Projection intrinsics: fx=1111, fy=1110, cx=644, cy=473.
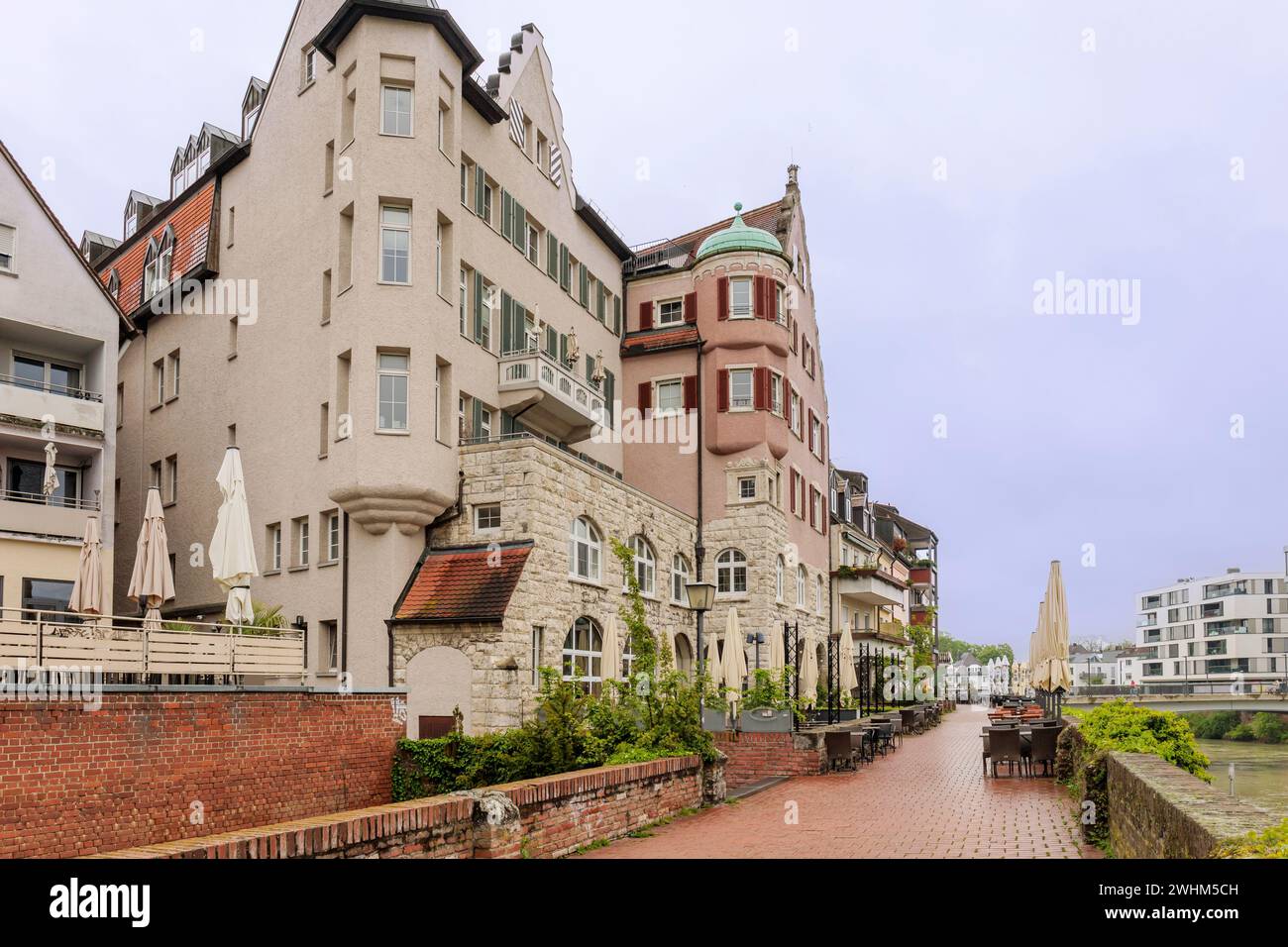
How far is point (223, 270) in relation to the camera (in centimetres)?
3094

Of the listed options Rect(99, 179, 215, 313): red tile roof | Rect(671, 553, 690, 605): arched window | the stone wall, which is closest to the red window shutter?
Rect(671, 553, 690, 605): arched window

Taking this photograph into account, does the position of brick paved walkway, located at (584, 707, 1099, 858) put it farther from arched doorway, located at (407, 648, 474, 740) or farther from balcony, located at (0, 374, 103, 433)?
balcony, located at (0, 374, 103, 433)

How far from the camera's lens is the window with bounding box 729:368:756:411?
35938mm

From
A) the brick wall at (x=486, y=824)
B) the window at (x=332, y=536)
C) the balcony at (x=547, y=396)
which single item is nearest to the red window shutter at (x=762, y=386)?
the balcony at (x=547, y=396)

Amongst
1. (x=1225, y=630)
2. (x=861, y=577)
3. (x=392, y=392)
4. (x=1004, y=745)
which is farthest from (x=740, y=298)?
(x=1225, y=630)

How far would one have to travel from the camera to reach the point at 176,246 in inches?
1329

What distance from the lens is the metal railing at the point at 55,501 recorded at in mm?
25978

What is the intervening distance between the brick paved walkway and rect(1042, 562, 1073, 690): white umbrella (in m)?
2.83

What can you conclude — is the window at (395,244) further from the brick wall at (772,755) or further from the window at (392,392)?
the brick wall at (772,755)

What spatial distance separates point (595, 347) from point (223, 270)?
11.2 metres

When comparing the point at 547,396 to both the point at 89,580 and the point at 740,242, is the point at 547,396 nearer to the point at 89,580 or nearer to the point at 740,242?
→ the point at 740,242
